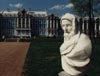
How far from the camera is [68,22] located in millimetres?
6523

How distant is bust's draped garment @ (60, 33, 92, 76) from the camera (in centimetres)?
638

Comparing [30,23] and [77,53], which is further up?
[30,23]

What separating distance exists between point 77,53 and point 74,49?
0.32 ft

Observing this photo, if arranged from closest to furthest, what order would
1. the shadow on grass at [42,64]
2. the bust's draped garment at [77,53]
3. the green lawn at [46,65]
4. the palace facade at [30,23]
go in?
1. the bust's draped garment at [77,53]
2. the green lawn at [46,65]
3. the shadow on grass at [42,64]
4. the palace facade at [30,23]

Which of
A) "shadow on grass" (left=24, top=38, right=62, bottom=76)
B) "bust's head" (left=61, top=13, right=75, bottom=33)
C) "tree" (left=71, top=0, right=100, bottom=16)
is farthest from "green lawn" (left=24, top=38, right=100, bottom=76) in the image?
"tree" (left=71, top=0, right=100, bottom=16)

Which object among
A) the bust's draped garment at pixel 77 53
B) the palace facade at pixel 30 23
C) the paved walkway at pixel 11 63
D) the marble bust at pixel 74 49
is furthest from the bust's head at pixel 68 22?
the palace facade at pixel 30 23

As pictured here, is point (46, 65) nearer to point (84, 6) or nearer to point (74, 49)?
point (74, 49)

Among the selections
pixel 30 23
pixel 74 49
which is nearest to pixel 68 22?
pixel 74 49

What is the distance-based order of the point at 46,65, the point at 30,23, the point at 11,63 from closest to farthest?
the point at 46,65 < the point at 11,63 < the point at 30,23

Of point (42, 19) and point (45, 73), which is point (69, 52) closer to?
point (45, 73)

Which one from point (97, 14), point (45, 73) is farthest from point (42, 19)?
point (45, 73)

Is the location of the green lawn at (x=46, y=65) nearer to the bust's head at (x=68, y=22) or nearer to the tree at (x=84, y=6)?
the bust's head at (x=68, y=22)

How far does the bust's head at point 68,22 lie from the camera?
646 cm

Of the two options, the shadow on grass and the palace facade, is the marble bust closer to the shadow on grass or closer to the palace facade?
the shadow on grass
